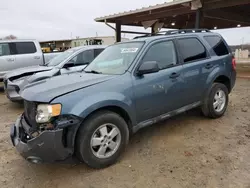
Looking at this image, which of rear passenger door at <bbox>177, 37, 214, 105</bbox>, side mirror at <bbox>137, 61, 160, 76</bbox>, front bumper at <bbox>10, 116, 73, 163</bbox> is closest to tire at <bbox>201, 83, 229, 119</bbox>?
rear passenger door at <bbox>177, 37, 214, 105</bbox>

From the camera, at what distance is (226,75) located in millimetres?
4770

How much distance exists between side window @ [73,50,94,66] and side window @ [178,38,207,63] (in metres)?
3.61

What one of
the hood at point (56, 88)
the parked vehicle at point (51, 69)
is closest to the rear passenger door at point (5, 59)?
the parked vehicle at point (51, 69)

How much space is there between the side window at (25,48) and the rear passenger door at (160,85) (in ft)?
23.3

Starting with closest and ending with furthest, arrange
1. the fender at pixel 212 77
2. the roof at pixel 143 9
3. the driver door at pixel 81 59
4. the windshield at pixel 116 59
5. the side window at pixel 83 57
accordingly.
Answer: the windshield at pixel 116 59
the fender at pixel 212 77
the driver door at pixel 81 59
the side window at pixel 83 57
the roof at pixel 143 9

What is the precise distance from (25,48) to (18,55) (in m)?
0.42

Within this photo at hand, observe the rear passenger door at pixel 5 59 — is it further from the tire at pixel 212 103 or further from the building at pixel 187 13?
the tire at pixel 212 103

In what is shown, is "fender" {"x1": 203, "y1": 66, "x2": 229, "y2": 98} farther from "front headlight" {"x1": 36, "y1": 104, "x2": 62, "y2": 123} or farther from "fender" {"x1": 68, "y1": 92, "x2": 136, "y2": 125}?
"front headlight" {"x1": 36, "y1": 104, "x2": 62, "y2": 123}

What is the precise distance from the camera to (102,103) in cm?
287

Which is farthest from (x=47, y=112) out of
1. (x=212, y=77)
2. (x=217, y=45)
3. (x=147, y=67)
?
(x=217, y=45)

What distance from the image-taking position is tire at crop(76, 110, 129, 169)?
9.06 feet

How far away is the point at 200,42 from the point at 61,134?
3250mm

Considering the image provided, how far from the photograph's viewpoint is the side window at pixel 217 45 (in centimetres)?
462

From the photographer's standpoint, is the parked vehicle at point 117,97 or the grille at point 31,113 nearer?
the parked vehicle at point 117,97
